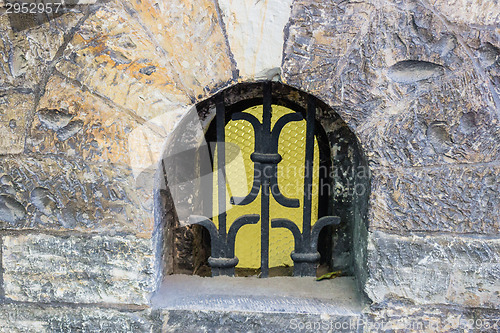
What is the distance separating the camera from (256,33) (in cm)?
121

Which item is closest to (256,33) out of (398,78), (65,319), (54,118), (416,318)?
(398,78)

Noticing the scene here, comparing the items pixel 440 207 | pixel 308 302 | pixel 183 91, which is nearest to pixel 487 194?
pixel 440 207

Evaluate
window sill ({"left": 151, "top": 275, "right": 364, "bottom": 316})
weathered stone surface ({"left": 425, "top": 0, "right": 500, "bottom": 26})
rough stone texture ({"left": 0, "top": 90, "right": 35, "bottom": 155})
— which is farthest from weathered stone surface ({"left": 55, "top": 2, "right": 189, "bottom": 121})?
weathered stone surface ({"left": 425, "top": 0, "right": 500, "bottom": 26})

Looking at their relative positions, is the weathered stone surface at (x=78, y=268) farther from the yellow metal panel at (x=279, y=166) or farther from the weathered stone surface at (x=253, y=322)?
the yellow metal panel at (x=279, y=166)

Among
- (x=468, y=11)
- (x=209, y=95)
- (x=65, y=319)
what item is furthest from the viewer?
(x=65, y=319)

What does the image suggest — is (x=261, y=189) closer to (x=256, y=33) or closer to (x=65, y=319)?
(x=256, y=33)

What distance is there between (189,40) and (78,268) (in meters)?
0.91

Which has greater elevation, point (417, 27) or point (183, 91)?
point (417, 27)

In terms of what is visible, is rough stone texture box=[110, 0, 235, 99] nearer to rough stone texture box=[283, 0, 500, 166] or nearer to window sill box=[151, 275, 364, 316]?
rough stone texture box=[283, 0, 500, 166]

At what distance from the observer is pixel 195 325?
1372mm

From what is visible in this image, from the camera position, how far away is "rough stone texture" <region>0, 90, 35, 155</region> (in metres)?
1.27

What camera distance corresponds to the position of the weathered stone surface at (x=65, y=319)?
4.54 ft

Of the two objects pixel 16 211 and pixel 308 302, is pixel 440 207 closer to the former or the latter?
pixel 308 302

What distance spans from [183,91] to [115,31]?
0.28 metres
